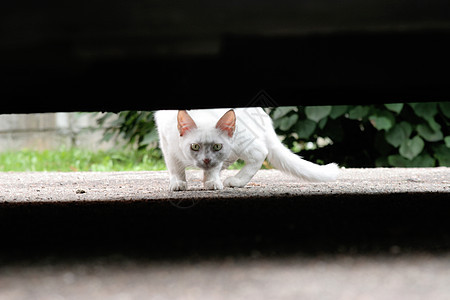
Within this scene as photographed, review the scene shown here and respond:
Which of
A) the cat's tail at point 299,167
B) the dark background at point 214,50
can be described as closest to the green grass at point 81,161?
the cat's tail at point 299,167

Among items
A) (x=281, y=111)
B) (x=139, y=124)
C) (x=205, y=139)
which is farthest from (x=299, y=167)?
(x=139, y=124)

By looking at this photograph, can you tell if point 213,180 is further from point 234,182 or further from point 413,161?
point 413,161

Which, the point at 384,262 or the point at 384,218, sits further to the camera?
the point at 384,218

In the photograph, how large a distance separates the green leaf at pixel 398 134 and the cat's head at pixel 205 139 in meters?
1.74

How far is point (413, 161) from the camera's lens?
11.6 feet

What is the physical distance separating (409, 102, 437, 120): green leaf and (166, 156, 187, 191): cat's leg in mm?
1816

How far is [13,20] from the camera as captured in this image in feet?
3.50

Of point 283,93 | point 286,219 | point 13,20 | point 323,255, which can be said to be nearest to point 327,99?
point 283,93

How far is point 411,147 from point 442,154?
216mm

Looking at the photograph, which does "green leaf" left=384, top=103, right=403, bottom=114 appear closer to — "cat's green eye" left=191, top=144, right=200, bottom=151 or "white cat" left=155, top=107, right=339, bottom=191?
"white cat" left=155, top=107, right=339, bottom=191

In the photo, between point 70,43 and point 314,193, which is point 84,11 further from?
point 314,193

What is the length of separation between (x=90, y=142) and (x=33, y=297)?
16.7 feet

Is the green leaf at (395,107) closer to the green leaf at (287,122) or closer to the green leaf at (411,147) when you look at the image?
the green leaf at (411,147)

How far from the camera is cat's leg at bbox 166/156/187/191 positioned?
218 centimetres
